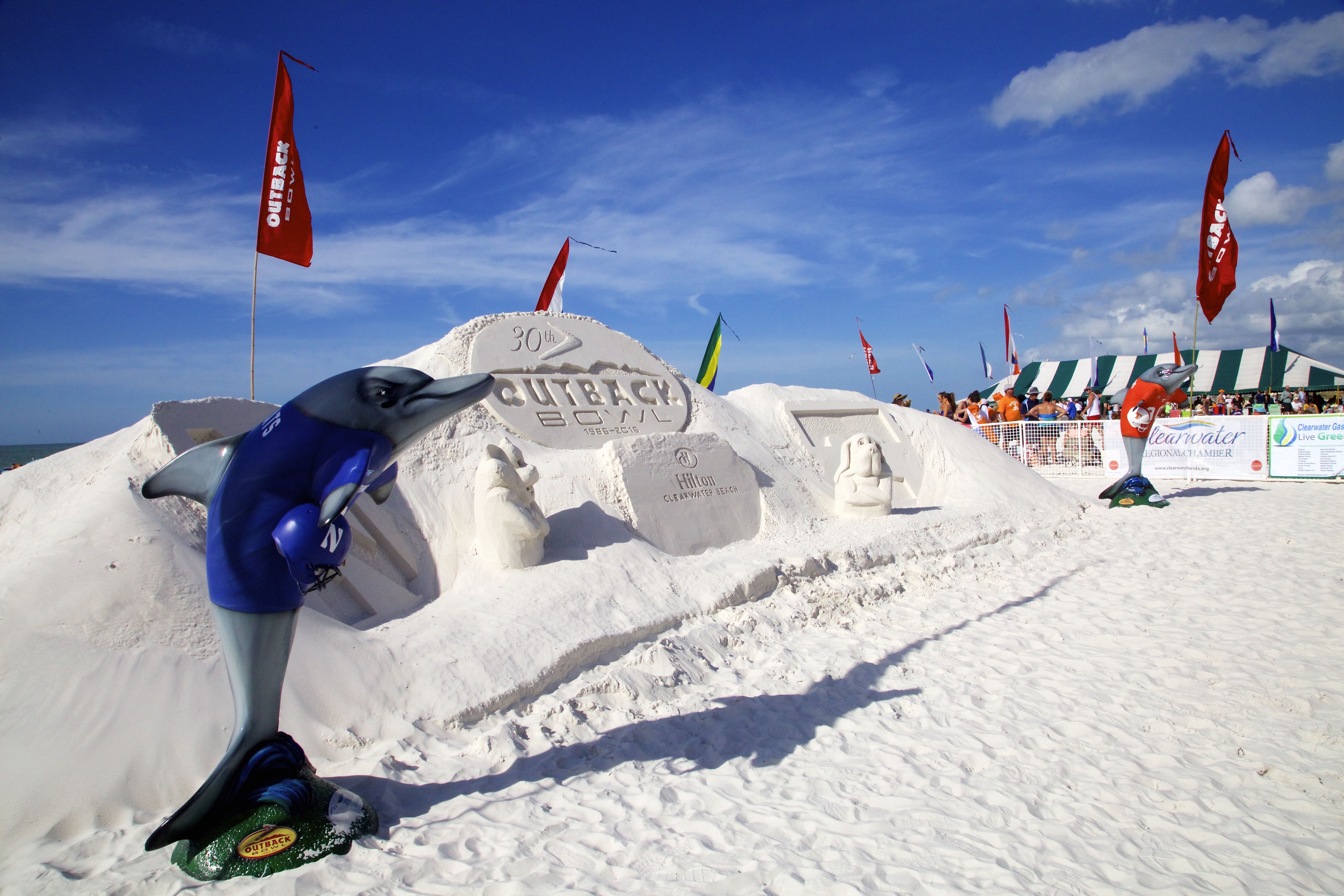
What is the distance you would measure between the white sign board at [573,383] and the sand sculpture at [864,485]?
180 cm

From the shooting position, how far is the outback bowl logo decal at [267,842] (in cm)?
254

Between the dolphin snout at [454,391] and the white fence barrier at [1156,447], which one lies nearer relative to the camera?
the dolphin snout at [454,391]

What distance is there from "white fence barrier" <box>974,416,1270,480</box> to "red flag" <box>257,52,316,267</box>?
31.2ft

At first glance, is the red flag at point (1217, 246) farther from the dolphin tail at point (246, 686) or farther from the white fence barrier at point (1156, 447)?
the dolphin tail at point (246, 686)

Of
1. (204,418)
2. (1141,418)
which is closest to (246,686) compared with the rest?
(204,418)

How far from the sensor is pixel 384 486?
3.11 metres

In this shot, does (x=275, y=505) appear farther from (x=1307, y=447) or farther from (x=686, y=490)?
(x=1307, y=447)

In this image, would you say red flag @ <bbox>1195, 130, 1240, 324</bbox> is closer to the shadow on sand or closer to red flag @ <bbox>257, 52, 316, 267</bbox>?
the shadow on sand

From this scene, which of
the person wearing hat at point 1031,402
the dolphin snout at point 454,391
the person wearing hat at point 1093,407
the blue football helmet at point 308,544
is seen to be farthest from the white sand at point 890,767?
the person wearing hat at point 1031,402

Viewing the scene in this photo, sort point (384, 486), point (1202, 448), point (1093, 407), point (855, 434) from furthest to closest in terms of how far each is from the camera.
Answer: point (1093, 407), point (1202, 448), point (855, 434), point (384, 486)

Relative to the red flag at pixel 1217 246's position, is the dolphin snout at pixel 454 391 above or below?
below

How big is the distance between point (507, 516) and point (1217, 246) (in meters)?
11.2

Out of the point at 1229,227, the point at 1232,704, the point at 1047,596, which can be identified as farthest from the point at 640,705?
the point at 1229,227

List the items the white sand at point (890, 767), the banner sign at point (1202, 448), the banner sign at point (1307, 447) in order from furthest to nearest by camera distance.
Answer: the banner sign at point (1202, 448) → the banner sign at point (1307, 447) → the white sand at point (890, 767)
